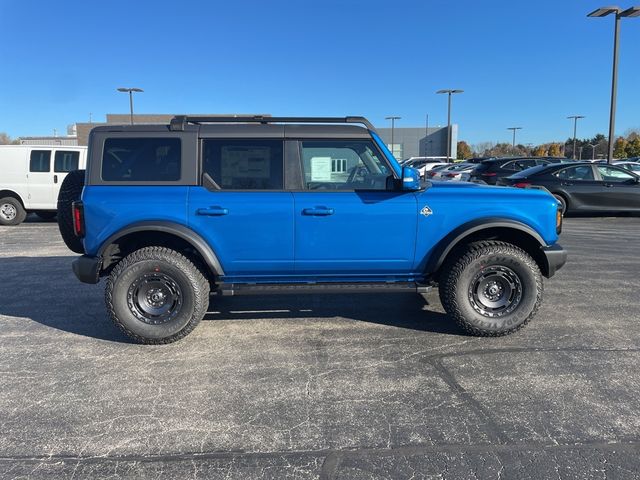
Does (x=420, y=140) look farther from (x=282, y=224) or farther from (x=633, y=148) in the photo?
(x=282, y=224)

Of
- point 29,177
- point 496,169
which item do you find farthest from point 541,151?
point 29,177

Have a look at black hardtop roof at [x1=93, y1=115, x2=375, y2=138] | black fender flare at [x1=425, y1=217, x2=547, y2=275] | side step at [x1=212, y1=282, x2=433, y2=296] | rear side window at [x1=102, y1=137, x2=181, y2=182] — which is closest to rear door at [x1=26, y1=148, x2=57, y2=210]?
black hardtop roof at [x1=93, y1=115, x2=375, y2=138]

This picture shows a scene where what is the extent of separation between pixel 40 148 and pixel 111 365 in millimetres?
10455

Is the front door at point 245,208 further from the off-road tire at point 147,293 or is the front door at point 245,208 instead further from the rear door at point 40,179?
the rear door at point 40,179

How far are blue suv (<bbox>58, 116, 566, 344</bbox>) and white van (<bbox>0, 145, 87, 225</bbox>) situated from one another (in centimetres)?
891

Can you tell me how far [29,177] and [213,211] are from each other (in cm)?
1011

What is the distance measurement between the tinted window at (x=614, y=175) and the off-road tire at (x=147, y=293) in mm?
12311

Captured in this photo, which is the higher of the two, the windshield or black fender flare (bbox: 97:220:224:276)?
the windshield

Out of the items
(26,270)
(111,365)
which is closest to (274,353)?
(111,365)

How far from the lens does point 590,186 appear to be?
500 inches

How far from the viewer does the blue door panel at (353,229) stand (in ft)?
14.1

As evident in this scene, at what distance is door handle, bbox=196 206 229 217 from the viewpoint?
4.25 m

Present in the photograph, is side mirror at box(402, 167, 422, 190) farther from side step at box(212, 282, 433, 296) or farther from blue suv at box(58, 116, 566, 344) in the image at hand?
side step at box(212, 282, 433, 296)

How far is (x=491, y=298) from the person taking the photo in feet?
14.9
